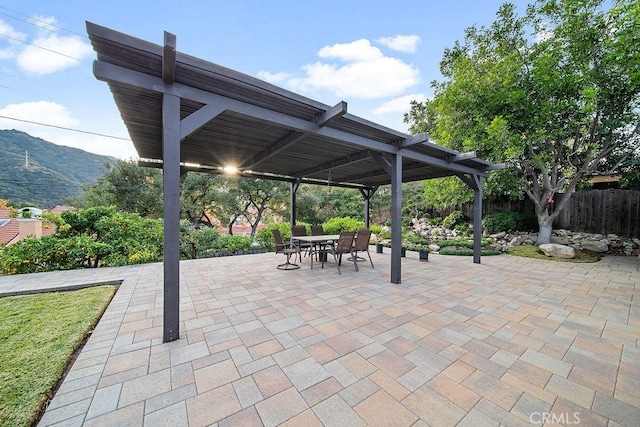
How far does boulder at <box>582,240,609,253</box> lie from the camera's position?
24.4ft

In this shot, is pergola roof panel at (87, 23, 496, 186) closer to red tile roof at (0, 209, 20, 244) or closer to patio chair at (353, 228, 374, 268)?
patio chair at (353, 228, 374, 268)

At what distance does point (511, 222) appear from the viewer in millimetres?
9000

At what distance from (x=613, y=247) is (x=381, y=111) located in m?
11.3

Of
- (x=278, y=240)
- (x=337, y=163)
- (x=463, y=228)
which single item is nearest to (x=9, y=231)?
(x=278, y=240)

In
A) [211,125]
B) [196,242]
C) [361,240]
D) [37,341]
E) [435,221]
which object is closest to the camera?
[37,341]

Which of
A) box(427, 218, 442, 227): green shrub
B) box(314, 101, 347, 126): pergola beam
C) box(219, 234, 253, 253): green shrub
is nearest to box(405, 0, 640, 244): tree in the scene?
box(427, 218, 442, 227): green shrub

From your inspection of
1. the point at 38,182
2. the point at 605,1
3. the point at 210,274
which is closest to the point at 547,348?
the point at 210,274

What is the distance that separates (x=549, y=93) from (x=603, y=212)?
186 inches

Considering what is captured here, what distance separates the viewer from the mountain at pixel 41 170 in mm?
17406

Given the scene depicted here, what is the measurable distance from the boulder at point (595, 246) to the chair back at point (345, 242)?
825cm

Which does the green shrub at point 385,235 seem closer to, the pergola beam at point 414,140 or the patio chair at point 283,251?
the patio chair at point 283,251

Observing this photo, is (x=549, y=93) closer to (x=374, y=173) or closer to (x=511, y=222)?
(x=511, y=222)

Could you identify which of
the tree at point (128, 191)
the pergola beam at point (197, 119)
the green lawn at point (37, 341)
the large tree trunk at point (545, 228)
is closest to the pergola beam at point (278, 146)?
the pergola beam at point (197, 119)

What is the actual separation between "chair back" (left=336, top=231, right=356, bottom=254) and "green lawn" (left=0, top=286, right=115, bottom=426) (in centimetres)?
384
